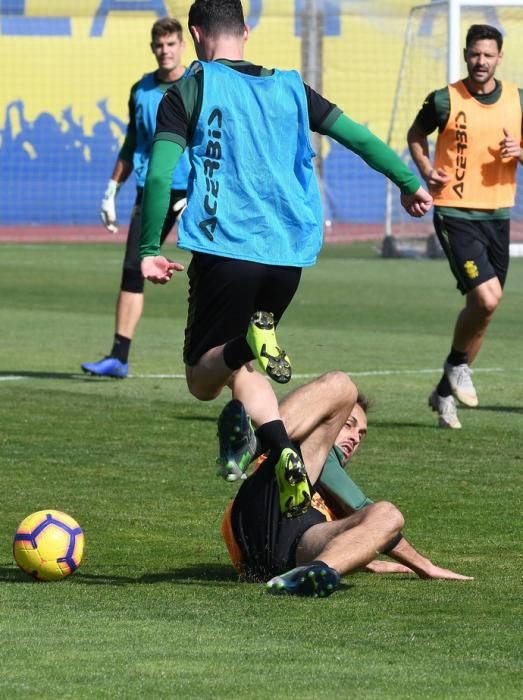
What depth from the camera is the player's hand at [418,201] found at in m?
7.24

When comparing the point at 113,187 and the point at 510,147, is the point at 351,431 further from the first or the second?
the point at 113,187

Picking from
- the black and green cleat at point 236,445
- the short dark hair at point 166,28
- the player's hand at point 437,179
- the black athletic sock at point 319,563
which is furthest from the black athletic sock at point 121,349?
the black athletic sock at point 319,563

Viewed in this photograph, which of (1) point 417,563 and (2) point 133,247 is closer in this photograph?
(1) point 417,563

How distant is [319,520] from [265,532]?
268 millimetres

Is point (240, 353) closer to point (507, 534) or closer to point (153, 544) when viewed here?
point (153, 544)

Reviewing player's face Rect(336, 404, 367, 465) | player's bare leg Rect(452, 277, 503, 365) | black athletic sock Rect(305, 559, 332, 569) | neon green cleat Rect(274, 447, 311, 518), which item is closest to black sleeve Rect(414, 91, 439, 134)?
player's bare leg Rect(452, 277, 503, 365)

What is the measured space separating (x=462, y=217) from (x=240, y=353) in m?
5.14

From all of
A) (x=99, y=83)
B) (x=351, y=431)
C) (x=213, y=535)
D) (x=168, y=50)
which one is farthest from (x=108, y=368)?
(x=99, y=83)

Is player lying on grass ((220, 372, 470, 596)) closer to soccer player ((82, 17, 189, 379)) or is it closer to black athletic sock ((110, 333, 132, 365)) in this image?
soccer player ((82, 17, 189, 379))

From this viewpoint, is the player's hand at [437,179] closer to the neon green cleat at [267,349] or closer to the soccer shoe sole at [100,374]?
the soccer shoe sole at [100,374]

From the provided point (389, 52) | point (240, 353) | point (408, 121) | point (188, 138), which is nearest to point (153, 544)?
point (240, 353)

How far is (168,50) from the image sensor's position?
1338cm

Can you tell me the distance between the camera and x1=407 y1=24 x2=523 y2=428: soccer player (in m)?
11.4

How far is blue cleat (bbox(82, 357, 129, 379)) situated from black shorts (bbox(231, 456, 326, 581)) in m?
7.07
